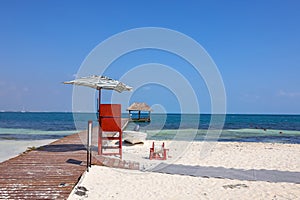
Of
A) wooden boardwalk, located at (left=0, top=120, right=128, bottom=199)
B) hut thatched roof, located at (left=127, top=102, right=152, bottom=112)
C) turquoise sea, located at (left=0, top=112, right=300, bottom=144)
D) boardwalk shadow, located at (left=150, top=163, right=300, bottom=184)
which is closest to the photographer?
wooden boardwalk, located at (left=0, top=120, right=128, bottom=199)

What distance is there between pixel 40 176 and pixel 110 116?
252 cm

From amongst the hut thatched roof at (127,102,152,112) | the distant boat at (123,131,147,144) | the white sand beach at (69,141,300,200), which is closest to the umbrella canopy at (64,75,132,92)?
the white sand beach at (69,141,300,200)

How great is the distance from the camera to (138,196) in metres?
4.31

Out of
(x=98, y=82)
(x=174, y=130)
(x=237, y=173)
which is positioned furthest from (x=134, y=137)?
(x=174, y=130)

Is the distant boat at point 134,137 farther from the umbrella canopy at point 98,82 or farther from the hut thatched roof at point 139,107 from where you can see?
the hut thatched roof at point 139,107

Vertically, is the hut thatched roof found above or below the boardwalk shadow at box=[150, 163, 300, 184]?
above

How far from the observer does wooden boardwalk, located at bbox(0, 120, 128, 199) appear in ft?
12.7

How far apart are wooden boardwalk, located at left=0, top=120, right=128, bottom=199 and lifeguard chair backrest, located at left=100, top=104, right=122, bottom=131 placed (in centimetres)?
94

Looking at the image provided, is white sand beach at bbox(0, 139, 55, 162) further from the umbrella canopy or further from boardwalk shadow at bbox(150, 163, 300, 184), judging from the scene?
boardwalk shadow at bbox(150, 163, 300, 184)

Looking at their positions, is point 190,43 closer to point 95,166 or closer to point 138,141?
point 138,141

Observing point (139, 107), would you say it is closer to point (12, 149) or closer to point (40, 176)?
point (12, 149)

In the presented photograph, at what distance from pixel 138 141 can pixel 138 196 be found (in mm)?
7256

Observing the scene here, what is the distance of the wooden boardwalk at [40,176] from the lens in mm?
3862

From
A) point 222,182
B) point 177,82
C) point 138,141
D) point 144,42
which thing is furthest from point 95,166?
point 177,82
